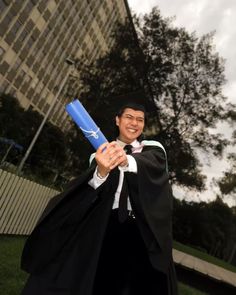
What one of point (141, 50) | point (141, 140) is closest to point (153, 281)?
point (141, 140)

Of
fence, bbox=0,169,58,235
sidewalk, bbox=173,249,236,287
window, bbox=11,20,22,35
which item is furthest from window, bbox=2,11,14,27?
sidewalk, bbox=173,249,236,287

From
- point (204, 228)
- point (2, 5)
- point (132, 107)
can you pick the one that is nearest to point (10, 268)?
point (132, 107)

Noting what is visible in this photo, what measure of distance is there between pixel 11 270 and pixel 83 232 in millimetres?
3981

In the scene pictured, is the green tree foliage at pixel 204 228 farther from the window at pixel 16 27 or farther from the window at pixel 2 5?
the window at pixel 2 5

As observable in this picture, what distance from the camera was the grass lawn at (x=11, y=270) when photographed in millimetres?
4595

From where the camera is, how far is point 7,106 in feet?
118

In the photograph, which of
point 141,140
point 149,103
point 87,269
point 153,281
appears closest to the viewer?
point 87,269

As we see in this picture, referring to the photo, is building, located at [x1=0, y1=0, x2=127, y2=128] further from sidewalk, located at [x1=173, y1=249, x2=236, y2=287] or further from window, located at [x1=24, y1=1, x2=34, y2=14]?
sidewalk, located at [x1=173, y1=249, x2=236, y2=287]

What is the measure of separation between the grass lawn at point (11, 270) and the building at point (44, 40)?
31532 millimetres

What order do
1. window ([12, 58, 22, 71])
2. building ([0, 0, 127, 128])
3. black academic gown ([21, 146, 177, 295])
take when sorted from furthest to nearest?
window ([12, 58, 22, 71]), building ([0, 0, 127, 128]), black academic gown ([21, 146, 177, 295])

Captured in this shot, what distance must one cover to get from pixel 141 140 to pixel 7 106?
35.6m

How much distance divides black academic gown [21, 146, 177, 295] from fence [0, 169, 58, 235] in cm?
573

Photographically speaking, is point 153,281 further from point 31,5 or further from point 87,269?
point 31,5

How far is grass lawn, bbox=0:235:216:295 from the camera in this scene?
4595 millimetres
